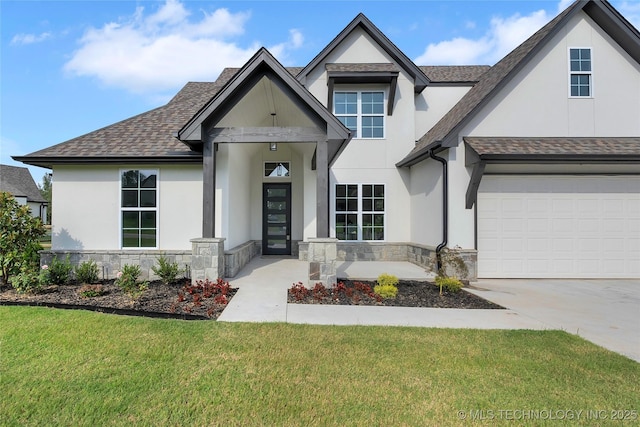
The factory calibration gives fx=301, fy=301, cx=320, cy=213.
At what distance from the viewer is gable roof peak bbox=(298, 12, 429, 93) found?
11633 millimetres

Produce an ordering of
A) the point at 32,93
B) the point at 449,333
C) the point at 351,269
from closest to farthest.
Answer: the point at 449,333
the point at 351,269
the point at 32,93

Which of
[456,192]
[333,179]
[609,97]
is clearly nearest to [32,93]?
[333,179]

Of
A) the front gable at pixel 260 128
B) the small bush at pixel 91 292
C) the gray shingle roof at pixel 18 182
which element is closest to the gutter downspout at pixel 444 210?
the front gable at pixel 260 128

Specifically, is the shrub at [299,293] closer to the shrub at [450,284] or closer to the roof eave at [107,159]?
the shrub at [450,284]

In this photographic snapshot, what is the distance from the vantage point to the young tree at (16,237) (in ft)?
22.9

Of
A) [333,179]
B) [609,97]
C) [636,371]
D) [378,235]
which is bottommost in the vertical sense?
[636,371]

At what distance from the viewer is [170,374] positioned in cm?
334

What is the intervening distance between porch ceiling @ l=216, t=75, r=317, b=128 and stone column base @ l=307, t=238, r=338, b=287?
2.93m

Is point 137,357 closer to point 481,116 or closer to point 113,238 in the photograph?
point 113,238

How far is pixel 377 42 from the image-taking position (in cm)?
1186

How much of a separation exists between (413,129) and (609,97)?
5.66 m

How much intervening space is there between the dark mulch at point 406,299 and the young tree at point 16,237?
20.8ft

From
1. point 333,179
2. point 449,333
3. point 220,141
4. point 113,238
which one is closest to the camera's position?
point 449,333

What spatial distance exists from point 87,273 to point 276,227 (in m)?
6.20
